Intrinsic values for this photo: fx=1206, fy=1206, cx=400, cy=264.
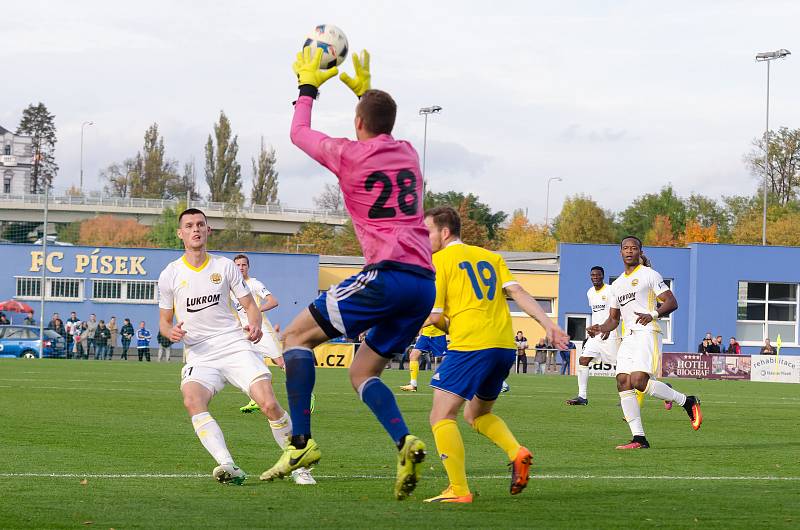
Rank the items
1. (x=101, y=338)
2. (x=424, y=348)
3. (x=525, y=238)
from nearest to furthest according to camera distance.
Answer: (x=424, y=348) → (x=101, y=338) → (x=525, y=238)

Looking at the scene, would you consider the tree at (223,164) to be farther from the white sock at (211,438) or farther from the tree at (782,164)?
the white sock at (211,438)

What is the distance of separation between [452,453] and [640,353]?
6716mm

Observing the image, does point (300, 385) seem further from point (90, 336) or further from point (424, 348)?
point (90, 336)

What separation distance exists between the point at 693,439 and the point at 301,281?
49.6m

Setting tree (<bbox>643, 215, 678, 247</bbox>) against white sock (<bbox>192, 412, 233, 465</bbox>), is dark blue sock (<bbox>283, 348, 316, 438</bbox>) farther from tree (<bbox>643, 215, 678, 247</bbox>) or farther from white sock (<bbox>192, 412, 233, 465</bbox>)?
tree (<bbox>643, 215, 678, 247</bbox>)

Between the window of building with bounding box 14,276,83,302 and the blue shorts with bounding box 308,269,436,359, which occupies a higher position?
the blue shorts with bounding box 308,269,436,359

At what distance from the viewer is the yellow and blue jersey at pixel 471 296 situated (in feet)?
26.3

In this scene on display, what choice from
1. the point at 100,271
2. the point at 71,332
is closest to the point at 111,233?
the point at 100,271

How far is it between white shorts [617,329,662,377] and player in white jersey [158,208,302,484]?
5.88m

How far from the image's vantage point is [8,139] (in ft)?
540

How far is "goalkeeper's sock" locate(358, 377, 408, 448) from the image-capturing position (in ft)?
24.3

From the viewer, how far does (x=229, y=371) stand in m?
9.12

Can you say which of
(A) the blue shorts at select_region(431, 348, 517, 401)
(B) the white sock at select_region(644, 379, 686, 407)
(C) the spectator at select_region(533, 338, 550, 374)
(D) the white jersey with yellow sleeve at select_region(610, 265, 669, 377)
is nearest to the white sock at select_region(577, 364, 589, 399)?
(B) the white sock at select_region(644, 379, 686, 407)

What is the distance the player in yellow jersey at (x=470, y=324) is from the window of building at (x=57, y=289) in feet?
185
